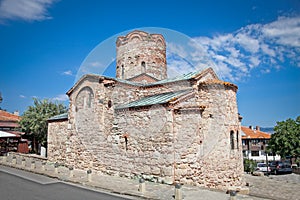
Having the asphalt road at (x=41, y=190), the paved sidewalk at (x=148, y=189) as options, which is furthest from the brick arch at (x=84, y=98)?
the asphalt road at (x=41, y=190)

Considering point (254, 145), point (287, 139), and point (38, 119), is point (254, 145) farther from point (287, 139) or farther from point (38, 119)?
point (38, 119)

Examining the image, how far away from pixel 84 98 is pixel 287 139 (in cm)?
2202

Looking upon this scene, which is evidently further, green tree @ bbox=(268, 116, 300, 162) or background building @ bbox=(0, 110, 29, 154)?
green tree @ bbox=(268, 116, 300, 162)

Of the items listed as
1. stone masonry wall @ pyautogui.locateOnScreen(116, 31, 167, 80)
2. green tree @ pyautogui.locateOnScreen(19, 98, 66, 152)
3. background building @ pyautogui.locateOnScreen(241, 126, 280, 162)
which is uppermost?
stone masonry wall @ pyautogui.locateOnScreen(116, 31, 167, 80)

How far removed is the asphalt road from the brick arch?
4.88 metres

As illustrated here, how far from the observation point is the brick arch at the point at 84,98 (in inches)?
564

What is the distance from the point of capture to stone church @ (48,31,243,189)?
1056 centimetres

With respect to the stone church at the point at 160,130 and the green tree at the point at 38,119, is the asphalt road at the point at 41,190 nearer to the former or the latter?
the stone church at the point at 160,130

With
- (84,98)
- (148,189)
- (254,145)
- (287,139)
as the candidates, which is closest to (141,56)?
(84,98)

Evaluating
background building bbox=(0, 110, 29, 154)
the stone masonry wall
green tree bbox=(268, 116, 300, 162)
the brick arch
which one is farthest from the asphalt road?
green tree bbox=(268, 116, 300, 162)

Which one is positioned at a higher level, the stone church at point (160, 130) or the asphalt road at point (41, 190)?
the stone church at point (160, 130)

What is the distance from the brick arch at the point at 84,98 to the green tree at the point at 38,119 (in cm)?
1094

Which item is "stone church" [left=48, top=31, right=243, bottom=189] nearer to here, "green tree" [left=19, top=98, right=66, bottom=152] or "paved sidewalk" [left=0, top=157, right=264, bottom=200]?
"paved sidewalk" [left=0, top=157, right=264, bottom=200]

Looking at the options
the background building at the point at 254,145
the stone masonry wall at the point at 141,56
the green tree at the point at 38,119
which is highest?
the stone masonry wall at the point at 141,56
